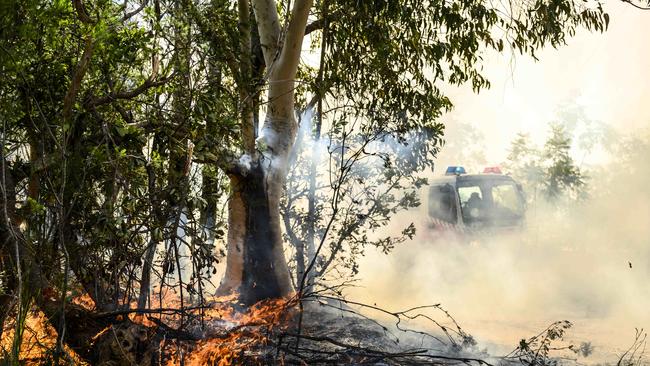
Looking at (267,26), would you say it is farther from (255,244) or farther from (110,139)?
(110,139)

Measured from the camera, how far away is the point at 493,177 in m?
17.1

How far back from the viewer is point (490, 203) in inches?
666

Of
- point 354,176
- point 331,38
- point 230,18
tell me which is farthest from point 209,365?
point 354,176

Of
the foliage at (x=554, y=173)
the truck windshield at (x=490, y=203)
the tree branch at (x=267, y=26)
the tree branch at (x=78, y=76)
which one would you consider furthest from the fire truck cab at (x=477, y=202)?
the tree branch at (x=78, y=76)

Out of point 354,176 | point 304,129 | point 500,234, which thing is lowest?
point 500,234

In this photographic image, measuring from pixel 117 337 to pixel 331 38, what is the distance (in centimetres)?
603

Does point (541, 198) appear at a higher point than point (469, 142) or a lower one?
lower

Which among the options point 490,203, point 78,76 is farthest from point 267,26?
point 490,203

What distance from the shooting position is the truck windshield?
16.8m

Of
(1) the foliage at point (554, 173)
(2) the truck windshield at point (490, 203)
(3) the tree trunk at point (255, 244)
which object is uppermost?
(1) the foliage at point (554, 173)

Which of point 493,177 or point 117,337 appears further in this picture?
point 493,177

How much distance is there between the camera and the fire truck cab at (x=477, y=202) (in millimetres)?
16750

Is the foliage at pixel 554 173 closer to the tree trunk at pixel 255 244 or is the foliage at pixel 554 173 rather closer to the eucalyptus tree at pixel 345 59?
the eucalyptus tree at pixel 345 59

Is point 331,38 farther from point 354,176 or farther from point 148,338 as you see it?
point 148,338
